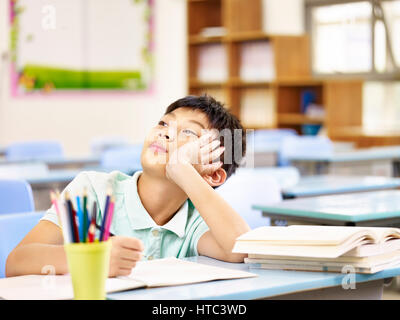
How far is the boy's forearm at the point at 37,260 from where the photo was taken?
4.57 feet

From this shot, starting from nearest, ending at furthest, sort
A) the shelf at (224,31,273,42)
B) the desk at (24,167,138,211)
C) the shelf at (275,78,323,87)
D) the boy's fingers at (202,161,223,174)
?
1. the boy's fingers at (202,161,223,174)
2. the desk at (24,167,138,211)
3. the shelf at (275,78,323,87)
4. the shelf at (224,31,273,42)

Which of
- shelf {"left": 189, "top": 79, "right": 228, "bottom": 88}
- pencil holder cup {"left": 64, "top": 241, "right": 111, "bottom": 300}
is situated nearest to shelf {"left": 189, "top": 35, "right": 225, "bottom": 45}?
shelf {"left": 189, "top": 79, "right": 228, "bottom": 88}

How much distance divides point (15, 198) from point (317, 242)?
1.34m

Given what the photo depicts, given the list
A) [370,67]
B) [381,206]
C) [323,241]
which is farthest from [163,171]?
[370,67]

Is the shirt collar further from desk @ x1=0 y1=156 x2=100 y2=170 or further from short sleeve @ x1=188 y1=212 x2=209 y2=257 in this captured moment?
desk @ x1=0 y1=156 x2=100 y2=170

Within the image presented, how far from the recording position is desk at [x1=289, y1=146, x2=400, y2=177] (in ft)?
16.3

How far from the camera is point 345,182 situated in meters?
3.46

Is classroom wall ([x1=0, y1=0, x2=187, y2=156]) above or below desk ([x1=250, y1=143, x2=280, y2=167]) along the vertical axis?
above

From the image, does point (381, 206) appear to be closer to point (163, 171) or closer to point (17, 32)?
point (163, 171)

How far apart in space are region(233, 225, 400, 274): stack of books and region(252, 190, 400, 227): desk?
77 centimetres

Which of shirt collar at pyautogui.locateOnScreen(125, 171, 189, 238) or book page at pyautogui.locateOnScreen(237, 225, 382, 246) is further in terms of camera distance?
shirt collar at pyautogui.locateOnScreen(125, 171, 189, 238)

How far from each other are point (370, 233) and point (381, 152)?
4.11 m

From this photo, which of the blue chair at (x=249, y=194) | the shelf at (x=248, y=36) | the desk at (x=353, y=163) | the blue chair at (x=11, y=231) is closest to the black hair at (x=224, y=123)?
the blue chair at (x=11, y=231)

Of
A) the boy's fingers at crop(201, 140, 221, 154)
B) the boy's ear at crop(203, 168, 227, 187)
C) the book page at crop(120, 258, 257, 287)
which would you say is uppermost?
the boy's fingers at crop(201, 140, 221, 154)
